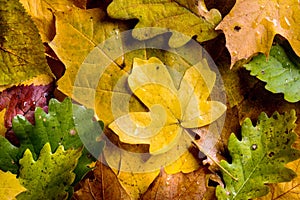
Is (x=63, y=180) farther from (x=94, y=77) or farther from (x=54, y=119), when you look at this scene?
(x=94, y=77)

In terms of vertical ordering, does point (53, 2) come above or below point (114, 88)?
above

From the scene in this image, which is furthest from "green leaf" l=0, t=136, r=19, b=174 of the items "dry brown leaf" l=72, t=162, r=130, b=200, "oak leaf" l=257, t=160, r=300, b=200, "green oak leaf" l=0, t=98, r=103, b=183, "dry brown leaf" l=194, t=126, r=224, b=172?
A: "oak leaf" l=257, t=160, r=300, b=200

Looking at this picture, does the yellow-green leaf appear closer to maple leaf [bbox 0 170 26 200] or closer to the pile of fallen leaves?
the pile of fallen leaves

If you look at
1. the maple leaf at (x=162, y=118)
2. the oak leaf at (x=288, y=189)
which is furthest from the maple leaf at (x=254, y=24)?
the oak leaf at (x=288, y=189)

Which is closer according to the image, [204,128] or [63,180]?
[63,180]

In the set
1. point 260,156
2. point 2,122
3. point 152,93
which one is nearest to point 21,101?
point 2,122

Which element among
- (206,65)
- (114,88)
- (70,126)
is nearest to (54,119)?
(70,126)

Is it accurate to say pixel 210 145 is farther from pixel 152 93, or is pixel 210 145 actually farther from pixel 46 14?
pixel 46 14
